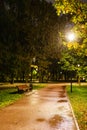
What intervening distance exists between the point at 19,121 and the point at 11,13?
32.8 m

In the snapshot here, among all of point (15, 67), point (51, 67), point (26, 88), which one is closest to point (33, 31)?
point (15, 67)

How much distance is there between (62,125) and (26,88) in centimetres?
1992

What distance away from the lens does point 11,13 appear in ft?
142

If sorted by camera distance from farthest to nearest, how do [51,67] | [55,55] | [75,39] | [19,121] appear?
[51,67], [55,55], [19,121], [75,39]

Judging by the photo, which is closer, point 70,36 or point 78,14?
point 78,14

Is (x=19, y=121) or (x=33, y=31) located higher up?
(x=33, y=31)

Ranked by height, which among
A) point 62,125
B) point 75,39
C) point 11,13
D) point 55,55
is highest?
point 11,13

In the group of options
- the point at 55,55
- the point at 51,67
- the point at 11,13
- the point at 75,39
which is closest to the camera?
the point at 75,39

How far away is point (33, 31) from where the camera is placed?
45.7m

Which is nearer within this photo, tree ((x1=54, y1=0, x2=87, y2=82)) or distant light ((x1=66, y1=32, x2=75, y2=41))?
tree ((x1=54, y1=0, x2=87, y2=82))

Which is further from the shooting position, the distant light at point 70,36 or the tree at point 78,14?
the distant light at point 70,36

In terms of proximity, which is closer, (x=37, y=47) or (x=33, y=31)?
(x=33, y=31)

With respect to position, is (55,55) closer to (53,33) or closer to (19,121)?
(53,33)

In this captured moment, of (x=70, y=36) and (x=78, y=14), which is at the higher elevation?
(x=78, y=14)
